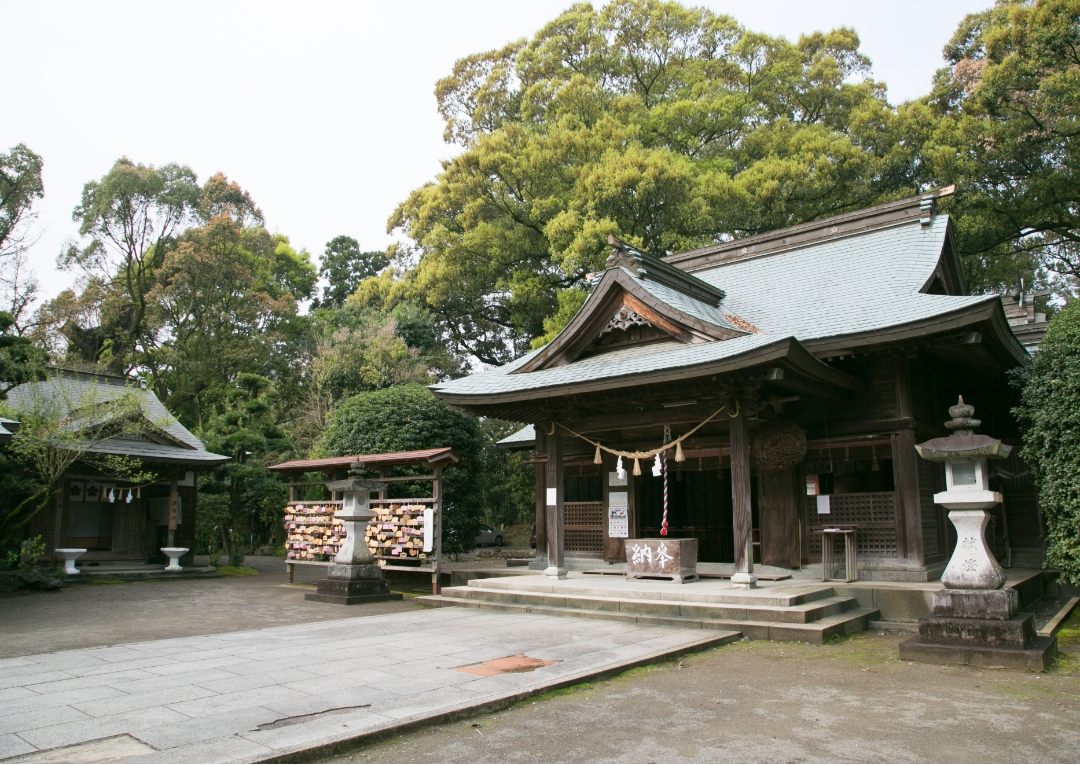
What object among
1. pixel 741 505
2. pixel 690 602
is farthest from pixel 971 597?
pixel 690 602

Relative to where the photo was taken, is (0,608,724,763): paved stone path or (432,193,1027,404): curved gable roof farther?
(432,193,1027,404): curved gable roof

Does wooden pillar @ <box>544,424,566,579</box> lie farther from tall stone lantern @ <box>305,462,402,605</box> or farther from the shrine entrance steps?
tall stone lantern @ <box>305,462,402,605</box>

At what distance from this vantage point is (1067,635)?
9578mm

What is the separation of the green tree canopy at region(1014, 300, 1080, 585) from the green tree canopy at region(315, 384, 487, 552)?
12.0 metres

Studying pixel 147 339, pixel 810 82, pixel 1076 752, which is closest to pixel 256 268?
pixel 147 339

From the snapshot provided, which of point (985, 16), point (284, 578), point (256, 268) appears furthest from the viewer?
point (256, 268)

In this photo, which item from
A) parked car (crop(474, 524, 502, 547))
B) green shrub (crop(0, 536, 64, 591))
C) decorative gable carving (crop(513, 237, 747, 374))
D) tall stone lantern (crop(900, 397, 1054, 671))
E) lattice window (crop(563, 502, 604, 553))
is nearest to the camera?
tall stone lantern (crop(900, 397, 1054, 671))

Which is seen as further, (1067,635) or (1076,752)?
(1067,635)

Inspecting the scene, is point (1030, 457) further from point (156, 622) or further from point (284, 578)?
point (284, 578)

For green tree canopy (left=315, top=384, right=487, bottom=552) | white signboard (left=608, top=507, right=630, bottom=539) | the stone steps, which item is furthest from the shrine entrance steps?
green tree canopy (left=315, top=384, right=487, bottom=552)

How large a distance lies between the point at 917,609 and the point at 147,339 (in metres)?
34.2

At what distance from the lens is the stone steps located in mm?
9336

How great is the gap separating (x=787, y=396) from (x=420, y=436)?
9612mm

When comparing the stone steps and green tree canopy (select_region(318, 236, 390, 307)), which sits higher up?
green tree canopy (select_region(318, 236, 390, 307))
